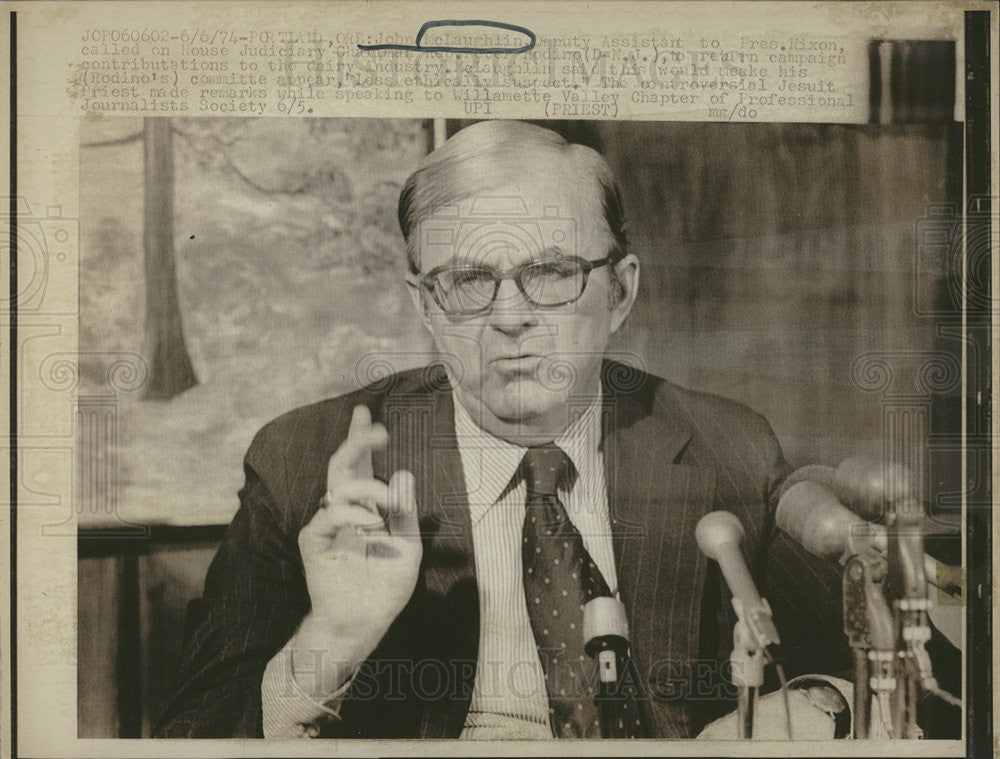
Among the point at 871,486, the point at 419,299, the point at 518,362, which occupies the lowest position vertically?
the point at 871,486

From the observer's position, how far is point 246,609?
8.16ft

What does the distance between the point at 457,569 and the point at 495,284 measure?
778 mm

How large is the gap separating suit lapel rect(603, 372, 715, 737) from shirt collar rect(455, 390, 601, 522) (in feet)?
0.16

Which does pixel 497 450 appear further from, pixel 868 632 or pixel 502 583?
pixel 868 632

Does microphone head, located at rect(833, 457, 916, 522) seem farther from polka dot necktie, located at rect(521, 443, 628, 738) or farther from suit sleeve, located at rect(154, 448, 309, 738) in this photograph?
suit sleeve, located at rect(154, 448, 309, 738)

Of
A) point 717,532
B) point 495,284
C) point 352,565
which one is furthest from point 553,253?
point 352,565

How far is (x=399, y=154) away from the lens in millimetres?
2516

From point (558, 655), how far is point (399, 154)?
1.43 metres

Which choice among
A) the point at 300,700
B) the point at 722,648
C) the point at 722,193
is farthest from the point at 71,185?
the point at 722,648

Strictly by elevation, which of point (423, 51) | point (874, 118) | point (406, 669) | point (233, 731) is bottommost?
point (233, 731)

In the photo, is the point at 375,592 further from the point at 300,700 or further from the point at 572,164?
the point at 572,164

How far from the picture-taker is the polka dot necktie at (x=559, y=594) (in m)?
2.49

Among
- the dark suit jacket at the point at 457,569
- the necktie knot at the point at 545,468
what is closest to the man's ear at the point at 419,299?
the dark suit jacket at the point at 457,569

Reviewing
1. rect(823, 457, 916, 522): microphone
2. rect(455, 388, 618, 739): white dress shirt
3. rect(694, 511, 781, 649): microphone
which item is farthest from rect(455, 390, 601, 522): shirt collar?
rect(823, 457, 916, 522): microphone
